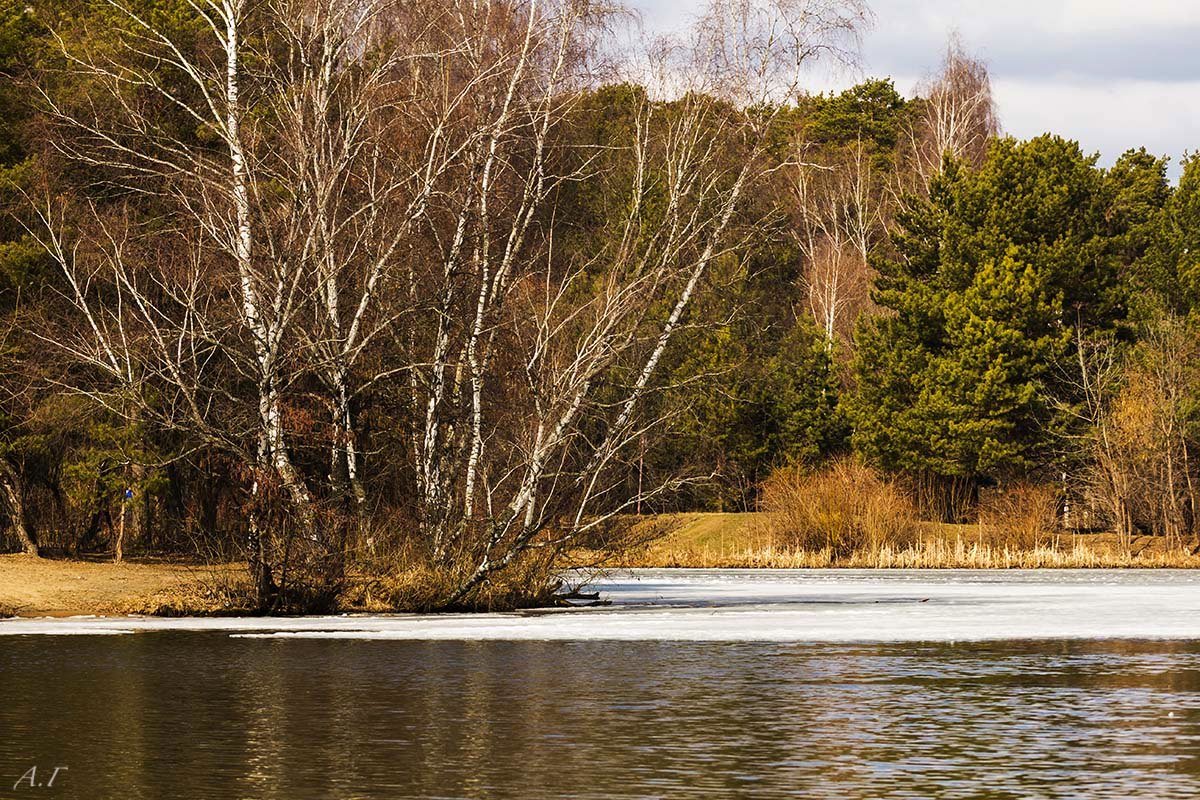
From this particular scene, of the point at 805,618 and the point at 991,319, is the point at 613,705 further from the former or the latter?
the point at 991,319

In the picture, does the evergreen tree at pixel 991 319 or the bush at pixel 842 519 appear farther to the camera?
the evergreen tree at pixel 991 319

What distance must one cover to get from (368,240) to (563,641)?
10.1 m

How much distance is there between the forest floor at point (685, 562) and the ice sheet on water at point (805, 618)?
5.36ft

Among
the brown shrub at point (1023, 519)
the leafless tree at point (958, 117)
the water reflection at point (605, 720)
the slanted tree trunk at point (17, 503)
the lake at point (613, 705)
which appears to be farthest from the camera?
the leafless tree at point (958, 117)

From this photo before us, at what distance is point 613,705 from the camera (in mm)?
17406

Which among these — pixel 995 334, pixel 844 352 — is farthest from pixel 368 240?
pixel 844 352

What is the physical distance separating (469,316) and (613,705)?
59.7ft

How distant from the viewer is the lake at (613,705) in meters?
13.0

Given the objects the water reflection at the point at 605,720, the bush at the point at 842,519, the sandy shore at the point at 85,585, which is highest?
the bush at the point at 842,519

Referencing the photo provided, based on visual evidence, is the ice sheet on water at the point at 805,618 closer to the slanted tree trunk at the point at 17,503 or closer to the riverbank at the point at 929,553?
the riverbank at the point at 929,553

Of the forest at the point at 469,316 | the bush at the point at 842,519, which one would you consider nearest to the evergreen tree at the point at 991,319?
the forest at the point at 469,316

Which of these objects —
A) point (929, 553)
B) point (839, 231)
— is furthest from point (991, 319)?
point (839, 231)

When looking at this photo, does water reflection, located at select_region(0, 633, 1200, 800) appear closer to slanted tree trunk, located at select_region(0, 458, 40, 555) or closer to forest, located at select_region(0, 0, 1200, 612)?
forest, located at select_region(0, 0, 1200, 612)

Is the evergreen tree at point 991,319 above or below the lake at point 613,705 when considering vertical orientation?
above
